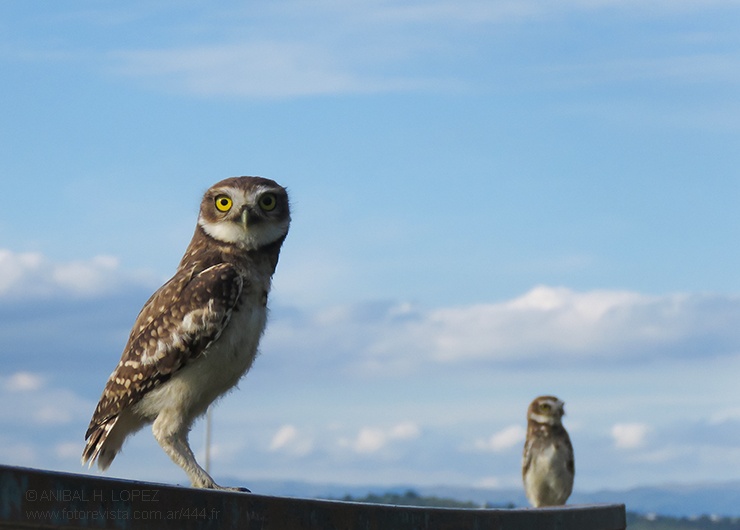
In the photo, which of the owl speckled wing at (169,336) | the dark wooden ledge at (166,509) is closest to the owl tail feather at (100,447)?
the owl speckled wing at (169,336)

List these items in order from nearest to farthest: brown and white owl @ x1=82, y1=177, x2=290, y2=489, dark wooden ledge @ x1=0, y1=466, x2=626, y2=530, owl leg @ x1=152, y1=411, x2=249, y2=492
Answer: dark wooden ledge @ x1=0, y1=466, x2=626, y2=530 < owl leg @ x1=152, y1=411, x2=249, y2=492 < brown and white owl @ x1=82, y1=177, x2=290, y2=489

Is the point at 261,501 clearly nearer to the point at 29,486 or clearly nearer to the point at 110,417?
the point at 29,486

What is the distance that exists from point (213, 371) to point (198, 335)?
0.34 metres

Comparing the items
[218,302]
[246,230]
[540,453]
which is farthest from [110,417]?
[540,453]

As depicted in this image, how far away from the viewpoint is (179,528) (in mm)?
4910

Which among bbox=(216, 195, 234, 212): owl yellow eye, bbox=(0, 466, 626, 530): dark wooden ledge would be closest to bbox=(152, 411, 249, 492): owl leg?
bbox=(216, 195, 234, 212): owl yellow eye

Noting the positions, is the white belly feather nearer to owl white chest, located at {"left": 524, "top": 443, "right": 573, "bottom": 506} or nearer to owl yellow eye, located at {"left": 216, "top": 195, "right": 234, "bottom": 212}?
owl yellow eye, located at {"left": 216, "top": 195, "right": 234, "bottom": 212}

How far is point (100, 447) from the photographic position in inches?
366

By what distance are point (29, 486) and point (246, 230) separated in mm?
5362

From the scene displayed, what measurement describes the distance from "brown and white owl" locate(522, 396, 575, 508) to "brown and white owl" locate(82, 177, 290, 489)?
545 inches

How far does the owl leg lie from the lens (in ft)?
29.3

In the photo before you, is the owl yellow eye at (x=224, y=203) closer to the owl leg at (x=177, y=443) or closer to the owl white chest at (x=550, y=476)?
the owl leg at (x=177, y=443)

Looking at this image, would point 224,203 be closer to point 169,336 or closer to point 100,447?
point 169,336

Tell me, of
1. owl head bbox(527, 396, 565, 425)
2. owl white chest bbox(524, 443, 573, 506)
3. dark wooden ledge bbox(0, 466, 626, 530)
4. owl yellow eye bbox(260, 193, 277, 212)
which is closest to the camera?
dark wooden ledge bbox(0, 466, 626, 530)
